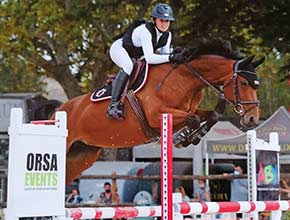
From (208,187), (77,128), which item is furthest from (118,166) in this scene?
(77,128)

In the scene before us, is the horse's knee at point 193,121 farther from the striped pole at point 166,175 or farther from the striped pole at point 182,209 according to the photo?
the striped pole at point 166,175

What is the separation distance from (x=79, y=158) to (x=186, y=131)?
4.43 ft

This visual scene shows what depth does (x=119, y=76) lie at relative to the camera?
6855 mm

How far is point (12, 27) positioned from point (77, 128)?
8951 mm

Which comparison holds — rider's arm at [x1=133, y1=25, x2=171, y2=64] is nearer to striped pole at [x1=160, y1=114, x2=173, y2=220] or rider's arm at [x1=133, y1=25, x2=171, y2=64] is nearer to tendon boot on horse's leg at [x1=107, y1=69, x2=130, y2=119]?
tendon boot on horse's leg at [x1=107, y1=69, x2=130, y2=119]

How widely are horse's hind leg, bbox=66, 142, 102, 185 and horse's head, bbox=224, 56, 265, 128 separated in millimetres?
1668

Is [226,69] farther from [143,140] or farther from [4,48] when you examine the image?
[4,48]

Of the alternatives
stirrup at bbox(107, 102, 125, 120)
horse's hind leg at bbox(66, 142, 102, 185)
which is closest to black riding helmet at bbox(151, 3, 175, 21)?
stirrup at bbox(107, 102, 125, 120)

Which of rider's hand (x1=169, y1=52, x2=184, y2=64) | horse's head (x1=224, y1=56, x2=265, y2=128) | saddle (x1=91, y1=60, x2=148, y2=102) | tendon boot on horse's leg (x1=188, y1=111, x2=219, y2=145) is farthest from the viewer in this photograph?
saddle (x1=91, y1=60, x2=148, y2=102)

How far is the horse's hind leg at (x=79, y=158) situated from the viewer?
736 centimetres

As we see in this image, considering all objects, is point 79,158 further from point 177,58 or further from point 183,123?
point 177,58

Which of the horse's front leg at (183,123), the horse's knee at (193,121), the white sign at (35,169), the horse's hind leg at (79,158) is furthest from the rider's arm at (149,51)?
→ the white sign at (35,169)

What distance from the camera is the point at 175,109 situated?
261 inches

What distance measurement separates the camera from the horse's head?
648 centimetres
